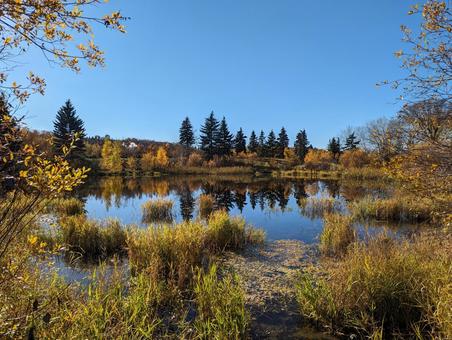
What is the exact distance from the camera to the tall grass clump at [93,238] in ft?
26.4

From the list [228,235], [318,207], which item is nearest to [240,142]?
[318,207]

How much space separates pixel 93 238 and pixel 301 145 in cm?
6659

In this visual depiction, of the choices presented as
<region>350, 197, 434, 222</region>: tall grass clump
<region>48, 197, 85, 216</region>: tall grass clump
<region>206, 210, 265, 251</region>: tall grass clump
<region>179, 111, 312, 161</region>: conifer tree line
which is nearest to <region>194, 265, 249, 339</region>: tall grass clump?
<region>206, 210, 265, 251</region>: tall grass clump

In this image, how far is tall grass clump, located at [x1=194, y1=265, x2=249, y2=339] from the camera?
153 inches

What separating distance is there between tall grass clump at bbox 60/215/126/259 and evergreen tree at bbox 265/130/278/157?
2438 inches

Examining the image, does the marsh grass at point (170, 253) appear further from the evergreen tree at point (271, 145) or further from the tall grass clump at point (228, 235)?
the evergreen tree at point (271, 145)

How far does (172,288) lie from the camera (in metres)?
5.12

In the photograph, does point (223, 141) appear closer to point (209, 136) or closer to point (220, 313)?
point (209, 136)

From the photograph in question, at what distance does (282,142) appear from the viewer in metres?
75.6

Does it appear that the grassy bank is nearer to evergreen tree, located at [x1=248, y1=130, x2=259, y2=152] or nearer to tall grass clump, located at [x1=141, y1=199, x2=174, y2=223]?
tall grass clump, located at [x1=141, y1=199, x2=174, y2=223]

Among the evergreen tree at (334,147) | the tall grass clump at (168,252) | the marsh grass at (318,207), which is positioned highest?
the evergreen tree at (334,147)

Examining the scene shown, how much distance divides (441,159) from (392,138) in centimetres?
85

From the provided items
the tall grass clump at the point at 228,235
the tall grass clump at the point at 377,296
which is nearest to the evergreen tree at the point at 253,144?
the tall grass clump at the point at 228,235

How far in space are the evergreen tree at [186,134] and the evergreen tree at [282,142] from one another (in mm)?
20032
